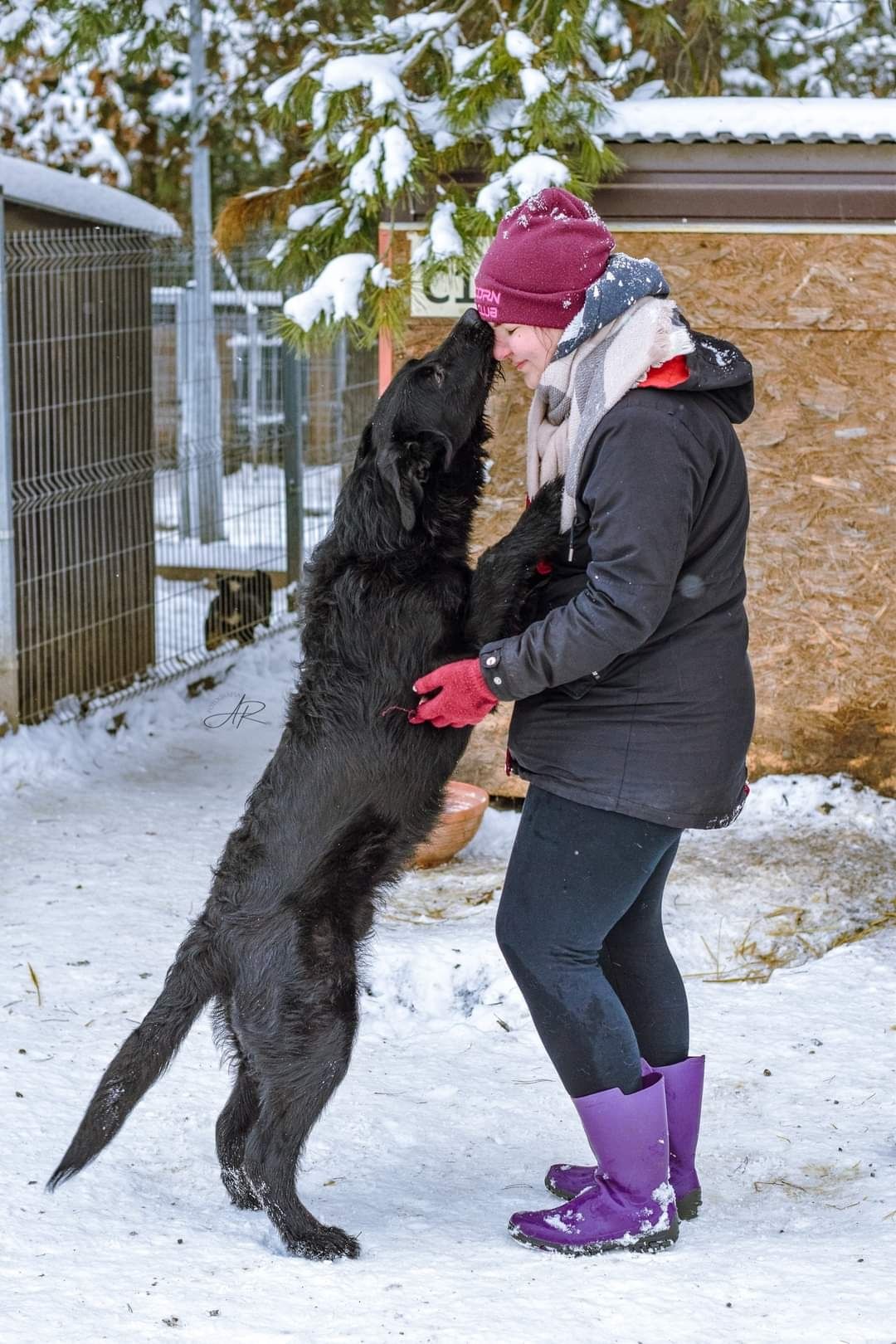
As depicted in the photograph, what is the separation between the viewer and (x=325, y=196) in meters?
5.39

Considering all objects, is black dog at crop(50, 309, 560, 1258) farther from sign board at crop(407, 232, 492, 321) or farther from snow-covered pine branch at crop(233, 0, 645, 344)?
sign board at crop(407, 232, 492, 321)

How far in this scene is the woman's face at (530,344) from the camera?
251 cm

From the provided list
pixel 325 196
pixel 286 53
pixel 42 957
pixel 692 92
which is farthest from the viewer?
pixel 286 53

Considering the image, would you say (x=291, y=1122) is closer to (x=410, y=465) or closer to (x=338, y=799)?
(x=338, y=799)

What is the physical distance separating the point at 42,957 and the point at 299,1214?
1775 millimetres

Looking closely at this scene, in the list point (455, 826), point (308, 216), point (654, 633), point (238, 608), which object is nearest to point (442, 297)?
point (308, 216)

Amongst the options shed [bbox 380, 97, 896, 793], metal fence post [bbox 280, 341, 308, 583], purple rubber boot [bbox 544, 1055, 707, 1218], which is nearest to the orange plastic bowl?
shed [bbox 380, 97, 896, 793]

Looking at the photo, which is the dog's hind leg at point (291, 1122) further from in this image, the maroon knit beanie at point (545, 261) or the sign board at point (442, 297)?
the sign board at point (442, 297)

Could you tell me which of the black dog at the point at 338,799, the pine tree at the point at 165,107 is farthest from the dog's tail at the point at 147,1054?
the pine tree at the point at 165,107

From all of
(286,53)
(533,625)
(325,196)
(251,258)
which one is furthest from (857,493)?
(286,53)

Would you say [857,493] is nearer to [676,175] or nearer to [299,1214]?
[676,175]

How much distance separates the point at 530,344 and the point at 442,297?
2.62 metres

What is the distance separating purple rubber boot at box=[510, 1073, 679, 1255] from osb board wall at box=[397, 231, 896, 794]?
2.79 meters

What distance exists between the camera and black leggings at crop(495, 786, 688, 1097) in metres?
2.46
